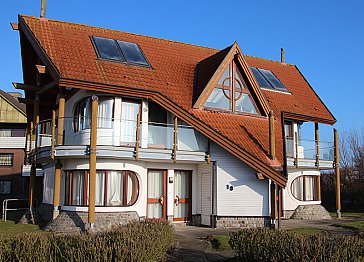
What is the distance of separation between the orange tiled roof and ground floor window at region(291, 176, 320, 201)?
327 centimetres

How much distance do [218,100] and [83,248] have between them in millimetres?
13097

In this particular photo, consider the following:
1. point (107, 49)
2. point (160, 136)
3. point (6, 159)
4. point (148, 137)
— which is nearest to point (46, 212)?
point (148, 137)

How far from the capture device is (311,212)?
22.4m

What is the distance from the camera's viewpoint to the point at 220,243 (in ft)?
42.9

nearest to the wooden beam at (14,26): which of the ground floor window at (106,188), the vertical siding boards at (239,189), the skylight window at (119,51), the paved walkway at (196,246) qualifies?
the skylight window at (119,51)

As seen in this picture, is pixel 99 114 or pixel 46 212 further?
pixel 46 212

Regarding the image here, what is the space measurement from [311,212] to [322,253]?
623 inches

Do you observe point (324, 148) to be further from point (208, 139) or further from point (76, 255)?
point (76, 255)

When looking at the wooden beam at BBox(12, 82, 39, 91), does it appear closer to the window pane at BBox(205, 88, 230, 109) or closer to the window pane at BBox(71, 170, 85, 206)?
the window pane at BBox(71, 170, 85, 206)

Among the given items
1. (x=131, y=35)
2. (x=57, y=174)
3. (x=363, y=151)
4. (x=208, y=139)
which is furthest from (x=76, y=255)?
(x=363, y=151)

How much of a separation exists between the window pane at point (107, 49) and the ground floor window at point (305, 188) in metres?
11.4

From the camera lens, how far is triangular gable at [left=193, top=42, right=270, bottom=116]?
1942 centimetres

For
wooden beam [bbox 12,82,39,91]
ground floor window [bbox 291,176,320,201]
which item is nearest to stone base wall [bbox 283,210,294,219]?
ground floor window [bbox 291,176,320,201]

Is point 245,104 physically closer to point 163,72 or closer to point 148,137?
point 163,72
